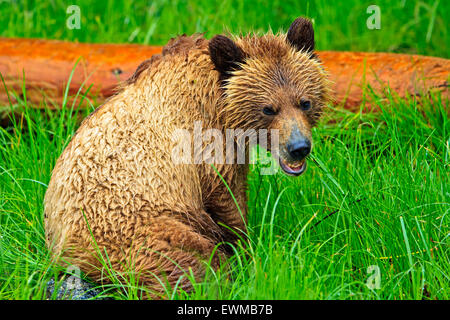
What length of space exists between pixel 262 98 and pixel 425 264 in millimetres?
1631

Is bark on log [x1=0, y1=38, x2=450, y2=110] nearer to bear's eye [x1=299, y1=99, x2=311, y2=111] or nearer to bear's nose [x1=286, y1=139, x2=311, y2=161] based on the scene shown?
bear's eye [x1=299, y1=99, x2=311, y2=111]

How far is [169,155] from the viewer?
4.70 meters

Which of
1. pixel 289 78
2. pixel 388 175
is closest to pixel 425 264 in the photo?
pixel 388 175

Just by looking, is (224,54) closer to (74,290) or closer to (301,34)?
(301,34)

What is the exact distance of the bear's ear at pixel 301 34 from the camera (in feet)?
16.2

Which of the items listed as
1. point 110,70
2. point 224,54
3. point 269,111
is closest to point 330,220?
point 269,111

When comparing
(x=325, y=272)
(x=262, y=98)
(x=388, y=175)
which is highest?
(x=262, y=98)

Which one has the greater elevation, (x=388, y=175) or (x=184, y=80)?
(x=184, y=80)

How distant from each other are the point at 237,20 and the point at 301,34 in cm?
378

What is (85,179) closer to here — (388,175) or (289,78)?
(289,78)

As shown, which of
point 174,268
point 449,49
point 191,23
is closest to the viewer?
point 174,268

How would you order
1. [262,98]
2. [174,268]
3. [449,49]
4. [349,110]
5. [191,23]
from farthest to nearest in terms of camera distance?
[191,23] < [449,49] < [349,110] < [262,98] < [174,268]

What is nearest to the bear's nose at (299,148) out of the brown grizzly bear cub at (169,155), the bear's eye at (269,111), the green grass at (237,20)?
the brown grizzly bear cub at (169,155)

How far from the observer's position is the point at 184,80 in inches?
191
